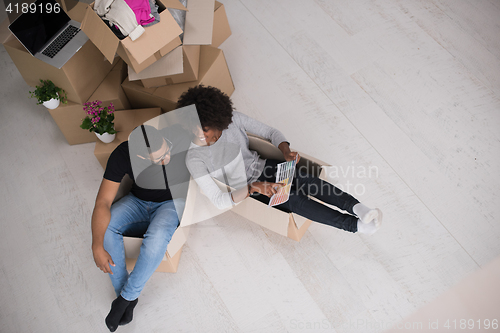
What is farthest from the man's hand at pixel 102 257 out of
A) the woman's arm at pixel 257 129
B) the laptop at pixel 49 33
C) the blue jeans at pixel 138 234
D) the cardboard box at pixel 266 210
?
the laptop at pixel 49 33

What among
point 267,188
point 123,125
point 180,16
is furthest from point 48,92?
point 267,188

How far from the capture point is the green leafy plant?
1.75 m

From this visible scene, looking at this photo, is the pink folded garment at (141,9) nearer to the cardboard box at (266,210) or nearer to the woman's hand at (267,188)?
the cardboard box at (266,210)

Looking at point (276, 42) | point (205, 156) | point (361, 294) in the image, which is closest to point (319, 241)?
point (361, 294)

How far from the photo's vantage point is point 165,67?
1714mm

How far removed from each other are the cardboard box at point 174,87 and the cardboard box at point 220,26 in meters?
0.30

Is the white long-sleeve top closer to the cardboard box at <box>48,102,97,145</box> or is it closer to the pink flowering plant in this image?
the pink flowering plant

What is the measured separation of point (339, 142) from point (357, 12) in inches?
40.0

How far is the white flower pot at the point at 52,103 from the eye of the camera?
5.84 ft

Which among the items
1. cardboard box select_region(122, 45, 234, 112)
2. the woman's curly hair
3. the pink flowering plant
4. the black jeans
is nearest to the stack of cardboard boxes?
cardboard box select_region(122, 45, 234, 112)

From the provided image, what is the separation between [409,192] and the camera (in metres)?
1.83

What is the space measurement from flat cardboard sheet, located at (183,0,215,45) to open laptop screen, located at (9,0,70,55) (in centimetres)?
64

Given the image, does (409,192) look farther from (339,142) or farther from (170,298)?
(170,298)

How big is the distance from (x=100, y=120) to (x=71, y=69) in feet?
Result: 0.96
